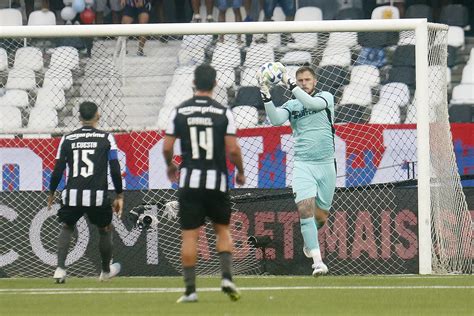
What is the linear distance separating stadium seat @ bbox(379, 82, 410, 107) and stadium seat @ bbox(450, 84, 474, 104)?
3.33 m

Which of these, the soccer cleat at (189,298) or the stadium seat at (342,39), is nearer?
the soccer cleat at (189,298)

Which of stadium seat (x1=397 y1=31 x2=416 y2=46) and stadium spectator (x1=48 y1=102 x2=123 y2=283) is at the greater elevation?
stadium seat (x1=397 y1=31 x2=416 y2=46)

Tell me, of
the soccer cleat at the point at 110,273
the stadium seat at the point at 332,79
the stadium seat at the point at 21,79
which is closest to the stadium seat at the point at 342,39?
the stadium seat at the point at 332,79

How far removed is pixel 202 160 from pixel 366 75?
8.44 meters

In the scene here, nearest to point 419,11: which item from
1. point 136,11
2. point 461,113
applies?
point 461,113

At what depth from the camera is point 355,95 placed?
17984mm

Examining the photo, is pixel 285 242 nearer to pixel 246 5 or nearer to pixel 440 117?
pixel 440 117

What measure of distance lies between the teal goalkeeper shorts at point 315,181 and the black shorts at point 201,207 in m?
3.32

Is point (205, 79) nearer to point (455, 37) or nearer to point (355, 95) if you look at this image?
point (355, 95)

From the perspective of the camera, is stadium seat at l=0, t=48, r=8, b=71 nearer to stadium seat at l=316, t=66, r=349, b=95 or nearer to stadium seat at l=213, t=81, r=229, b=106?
stadium seat at l=213, t=81, r=229, b=106

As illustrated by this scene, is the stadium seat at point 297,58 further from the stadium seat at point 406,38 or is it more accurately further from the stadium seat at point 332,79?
the stadium seat at point 406,38

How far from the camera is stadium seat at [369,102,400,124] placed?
1705cm

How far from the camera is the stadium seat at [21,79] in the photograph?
1784 cm

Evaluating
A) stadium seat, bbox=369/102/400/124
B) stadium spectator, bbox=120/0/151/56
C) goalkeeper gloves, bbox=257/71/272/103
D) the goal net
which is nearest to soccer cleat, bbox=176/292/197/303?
goalkeeper gloves, bbox=257/71/272/103
